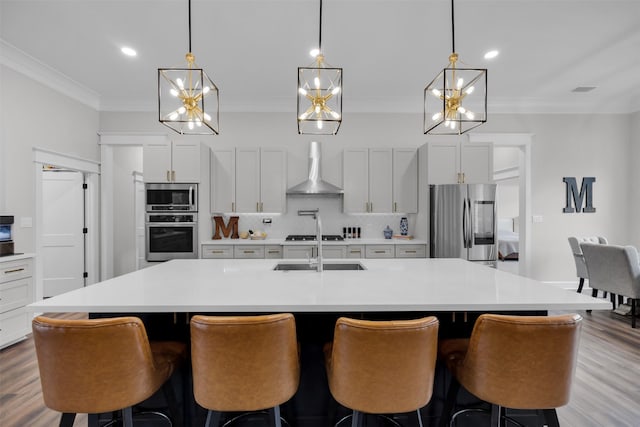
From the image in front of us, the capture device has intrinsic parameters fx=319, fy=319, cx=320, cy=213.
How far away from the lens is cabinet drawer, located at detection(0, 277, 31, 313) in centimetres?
307

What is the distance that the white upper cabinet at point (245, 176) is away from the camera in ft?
15.2

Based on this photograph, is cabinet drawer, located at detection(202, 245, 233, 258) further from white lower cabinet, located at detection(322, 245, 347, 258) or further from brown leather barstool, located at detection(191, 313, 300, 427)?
brown leather barstool, located at detection(191, 313, 300, 427)

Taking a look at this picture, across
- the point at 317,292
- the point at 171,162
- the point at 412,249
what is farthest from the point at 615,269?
the point at 171,162

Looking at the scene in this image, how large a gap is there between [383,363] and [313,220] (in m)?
3.80

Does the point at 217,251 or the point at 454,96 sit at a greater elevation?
the point at 454,96

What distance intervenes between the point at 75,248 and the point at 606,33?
704 cm

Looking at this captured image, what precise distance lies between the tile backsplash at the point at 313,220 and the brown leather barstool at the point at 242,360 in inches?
146

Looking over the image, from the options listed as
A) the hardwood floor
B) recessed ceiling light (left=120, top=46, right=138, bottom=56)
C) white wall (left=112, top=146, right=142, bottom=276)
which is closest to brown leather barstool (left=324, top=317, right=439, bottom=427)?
the hardwood floor

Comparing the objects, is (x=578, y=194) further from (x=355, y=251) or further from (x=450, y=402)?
(x=450, y=402)

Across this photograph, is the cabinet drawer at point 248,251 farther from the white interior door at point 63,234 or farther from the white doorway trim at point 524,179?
the white doorway trim at point 524,179

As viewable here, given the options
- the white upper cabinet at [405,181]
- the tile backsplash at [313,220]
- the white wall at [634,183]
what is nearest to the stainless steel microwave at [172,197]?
the tile backsplash at [313,220]

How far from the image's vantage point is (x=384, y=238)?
4.97 meters

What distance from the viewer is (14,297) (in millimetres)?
3178

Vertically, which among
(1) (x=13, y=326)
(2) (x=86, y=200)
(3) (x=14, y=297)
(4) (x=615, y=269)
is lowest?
(1) (x=13, y=326)
